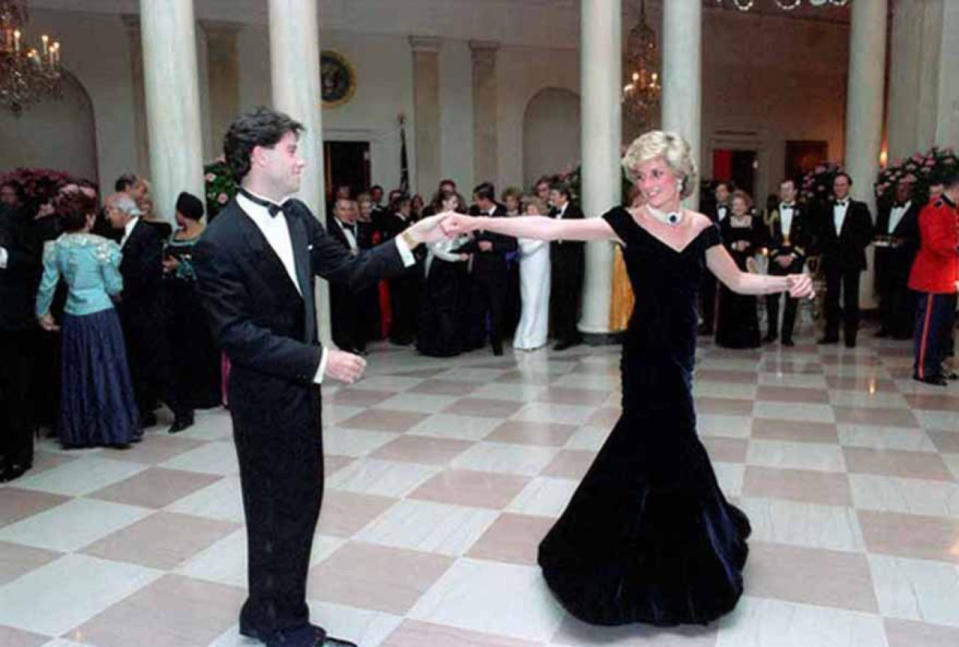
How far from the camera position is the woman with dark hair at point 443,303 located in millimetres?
8648

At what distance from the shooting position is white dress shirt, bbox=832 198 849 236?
8711mm

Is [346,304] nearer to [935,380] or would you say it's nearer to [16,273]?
[16,273]

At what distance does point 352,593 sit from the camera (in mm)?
3488

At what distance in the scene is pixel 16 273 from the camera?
5.09 meters

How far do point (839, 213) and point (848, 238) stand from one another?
264 mm

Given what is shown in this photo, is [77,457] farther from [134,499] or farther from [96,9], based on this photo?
[96,9]

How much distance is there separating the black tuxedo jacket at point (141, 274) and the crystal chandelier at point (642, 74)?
8280 mm

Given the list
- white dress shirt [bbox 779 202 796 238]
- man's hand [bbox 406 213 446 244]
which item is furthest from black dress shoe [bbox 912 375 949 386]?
man's hand [bbox 406 213 446 244]

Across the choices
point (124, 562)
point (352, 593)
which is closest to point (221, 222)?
point (352, 593)

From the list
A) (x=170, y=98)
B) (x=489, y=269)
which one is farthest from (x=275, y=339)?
(x=489, y=269)

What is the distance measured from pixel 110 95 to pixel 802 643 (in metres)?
12.0

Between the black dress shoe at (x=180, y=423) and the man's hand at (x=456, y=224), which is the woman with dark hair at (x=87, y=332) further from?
the man's hand at (x=456, y=224)

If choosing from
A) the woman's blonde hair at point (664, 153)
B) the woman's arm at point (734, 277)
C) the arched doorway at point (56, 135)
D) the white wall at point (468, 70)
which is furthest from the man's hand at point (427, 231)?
the arched doorway at point (56, 135)

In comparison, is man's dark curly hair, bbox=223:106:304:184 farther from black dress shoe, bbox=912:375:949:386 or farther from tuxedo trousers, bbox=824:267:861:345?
tuxedo trousers, bbox=824:267:861:345
